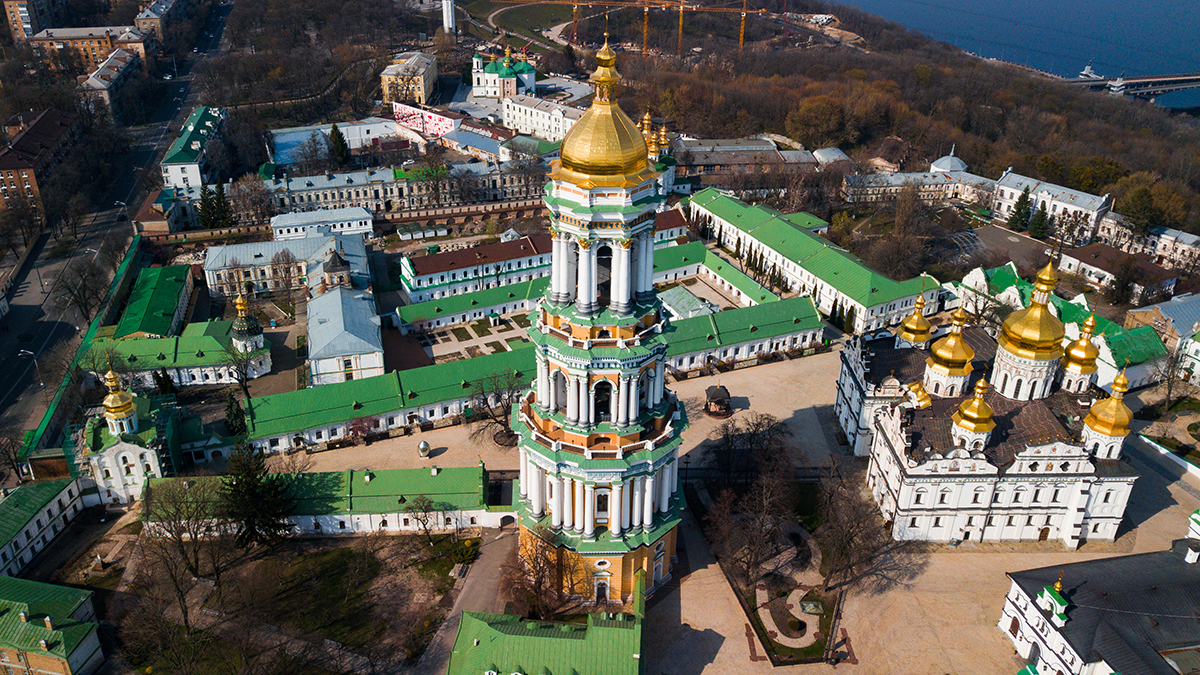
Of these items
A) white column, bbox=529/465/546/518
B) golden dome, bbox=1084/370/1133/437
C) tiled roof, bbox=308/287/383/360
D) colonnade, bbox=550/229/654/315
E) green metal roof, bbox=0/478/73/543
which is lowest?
green metal roof, bbox=0/478/73/543

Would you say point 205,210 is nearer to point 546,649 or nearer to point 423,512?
point 423,512

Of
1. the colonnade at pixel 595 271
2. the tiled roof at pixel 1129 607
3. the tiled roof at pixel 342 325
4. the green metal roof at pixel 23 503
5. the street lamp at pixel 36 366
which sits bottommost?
the street lamp at pixel 36 366

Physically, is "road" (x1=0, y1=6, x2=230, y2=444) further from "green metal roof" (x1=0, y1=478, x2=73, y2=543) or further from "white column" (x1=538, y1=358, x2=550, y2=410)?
"white column" (x1=538, y1=358, x2=550, y2=410)

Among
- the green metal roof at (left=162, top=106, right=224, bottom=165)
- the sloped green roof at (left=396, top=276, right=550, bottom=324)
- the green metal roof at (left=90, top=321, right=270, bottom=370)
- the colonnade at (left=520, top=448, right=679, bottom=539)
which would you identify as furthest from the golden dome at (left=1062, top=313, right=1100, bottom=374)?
the green metal roof at (left=162, top=106, right=224, bottom=165)

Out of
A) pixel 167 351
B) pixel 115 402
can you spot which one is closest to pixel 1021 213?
pixel 167 351

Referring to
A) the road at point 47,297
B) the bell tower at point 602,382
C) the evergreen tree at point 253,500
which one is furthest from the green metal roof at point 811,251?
the road at point 47,297

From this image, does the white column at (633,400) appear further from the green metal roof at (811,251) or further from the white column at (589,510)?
the green metal roof at (811,251)
